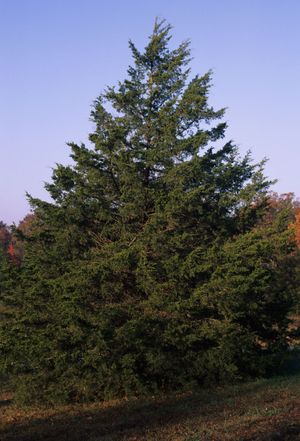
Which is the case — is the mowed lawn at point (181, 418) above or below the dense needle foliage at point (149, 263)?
below

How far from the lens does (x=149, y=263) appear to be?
1425 cm

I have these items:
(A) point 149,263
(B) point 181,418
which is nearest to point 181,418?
(B) point 181,418

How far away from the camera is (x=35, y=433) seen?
423 inches

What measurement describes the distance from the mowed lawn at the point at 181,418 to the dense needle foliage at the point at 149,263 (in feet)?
2.61

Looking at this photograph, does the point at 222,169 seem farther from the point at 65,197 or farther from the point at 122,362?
the point at 122,362

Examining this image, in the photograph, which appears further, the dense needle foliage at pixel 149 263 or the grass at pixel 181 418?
the dense needle foliage at pixel 149 263

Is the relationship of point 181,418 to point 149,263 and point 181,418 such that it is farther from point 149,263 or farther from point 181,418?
point 149,263

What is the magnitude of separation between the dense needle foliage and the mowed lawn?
797mm

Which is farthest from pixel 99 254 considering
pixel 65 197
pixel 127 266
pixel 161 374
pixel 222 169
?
pixel 222 169

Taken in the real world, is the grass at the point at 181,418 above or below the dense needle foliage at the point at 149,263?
below

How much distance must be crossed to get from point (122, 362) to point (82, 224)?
5104 mm

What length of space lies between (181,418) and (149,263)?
4945mm

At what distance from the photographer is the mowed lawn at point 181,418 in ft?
26.3

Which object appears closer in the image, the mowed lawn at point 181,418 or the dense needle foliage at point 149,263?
the mowed lawn at point 181,418
